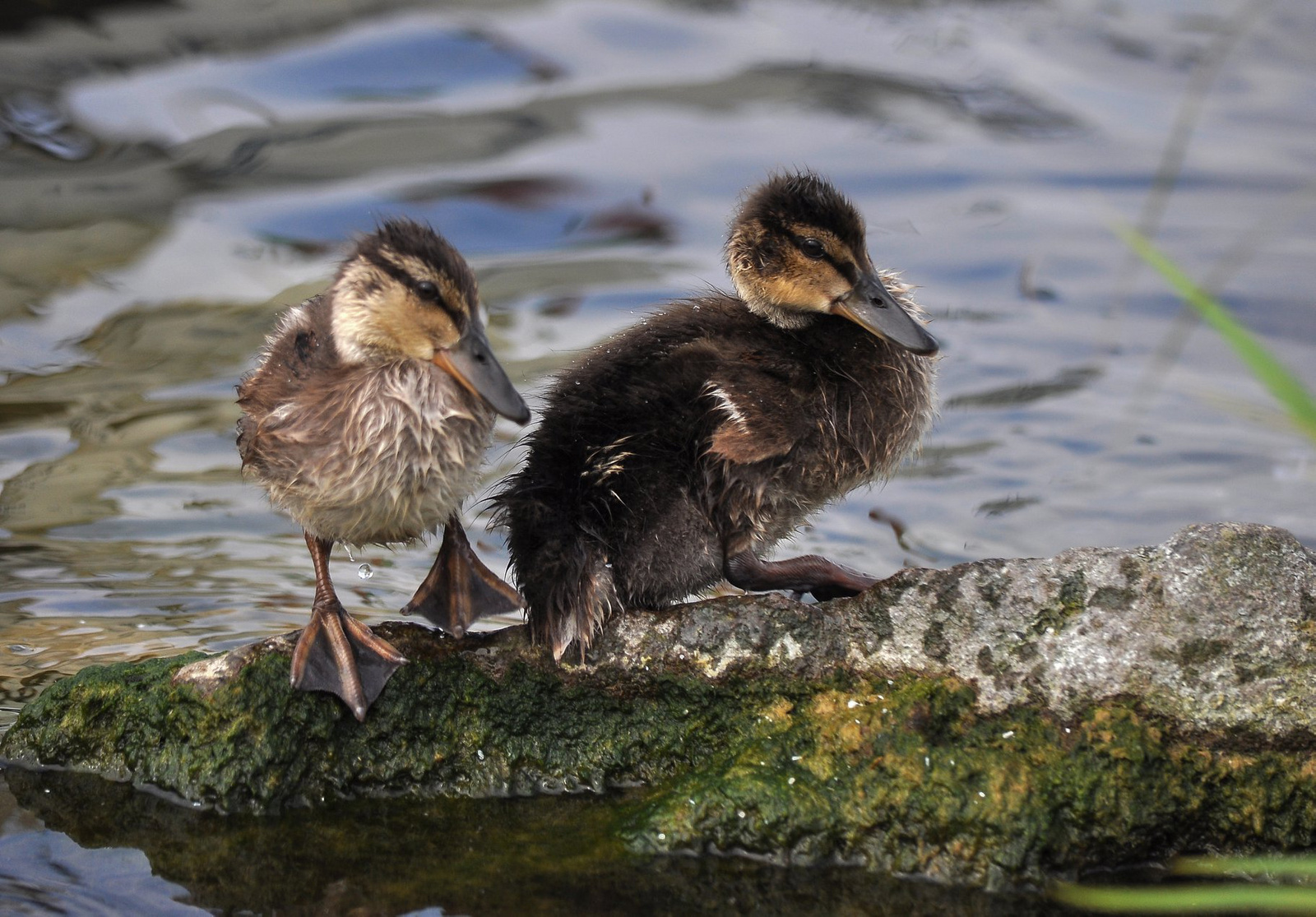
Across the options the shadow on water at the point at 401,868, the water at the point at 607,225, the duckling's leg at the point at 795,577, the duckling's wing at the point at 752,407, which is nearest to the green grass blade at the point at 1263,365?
the shadow on water at the point at 401,868

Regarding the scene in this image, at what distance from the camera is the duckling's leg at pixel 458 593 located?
428 cm

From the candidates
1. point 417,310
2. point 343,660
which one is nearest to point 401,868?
point 343,660

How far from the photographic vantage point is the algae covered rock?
3529 mm

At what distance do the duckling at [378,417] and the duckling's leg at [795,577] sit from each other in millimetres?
778

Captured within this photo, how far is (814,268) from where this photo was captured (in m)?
4.40

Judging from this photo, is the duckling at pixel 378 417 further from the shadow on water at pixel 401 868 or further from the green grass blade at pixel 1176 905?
the green grass blade at pixel 1176 905

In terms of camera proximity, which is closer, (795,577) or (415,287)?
(415,287)

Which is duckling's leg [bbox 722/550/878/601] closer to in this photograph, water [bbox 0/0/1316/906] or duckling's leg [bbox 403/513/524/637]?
duckling's leg [bbox 403/513/524/637]

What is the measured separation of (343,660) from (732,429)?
3.81ft

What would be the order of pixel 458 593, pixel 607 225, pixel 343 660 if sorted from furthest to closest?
pixel 607 225 → pixel 458 593 → pixel 343 660

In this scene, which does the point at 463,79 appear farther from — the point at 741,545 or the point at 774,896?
the point at 774,896

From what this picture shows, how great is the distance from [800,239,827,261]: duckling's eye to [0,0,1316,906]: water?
116 centimetres

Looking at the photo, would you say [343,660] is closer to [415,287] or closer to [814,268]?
[415,287]

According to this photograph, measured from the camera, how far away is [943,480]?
22.4ft
